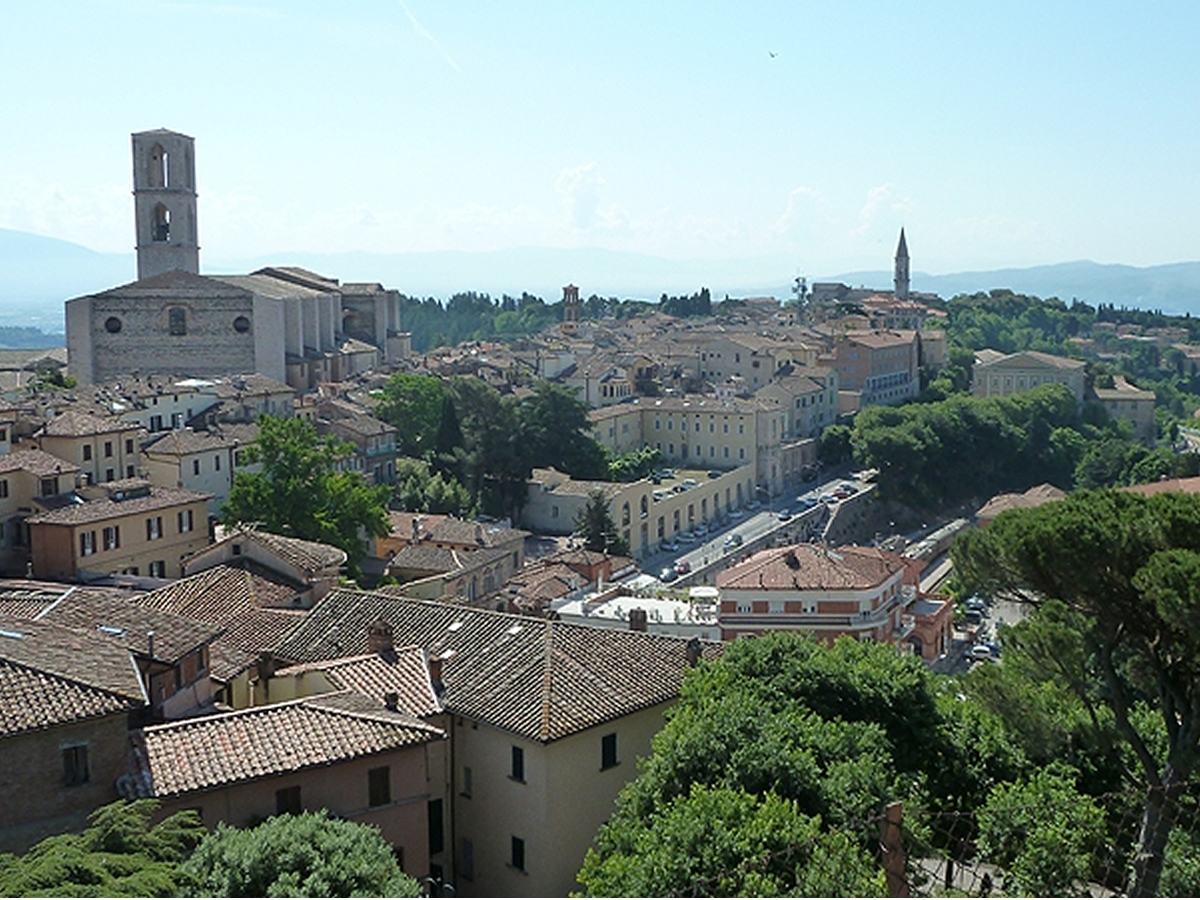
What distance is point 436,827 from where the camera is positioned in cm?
1291

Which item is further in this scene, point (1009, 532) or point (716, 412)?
point (716, 412)

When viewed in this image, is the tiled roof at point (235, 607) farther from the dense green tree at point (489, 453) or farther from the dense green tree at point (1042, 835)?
the dense green tree at point (489, 453)

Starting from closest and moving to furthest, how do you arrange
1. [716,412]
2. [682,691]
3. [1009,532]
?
[1009,532] → [682,691] → [716,412]

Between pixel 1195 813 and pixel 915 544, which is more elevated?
pixel 1195 813

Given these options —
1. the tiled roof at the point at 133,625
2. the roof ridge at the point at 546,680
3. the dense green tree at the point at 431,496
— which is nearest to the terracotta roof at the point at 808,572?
the roof ridge at the point at 546,680

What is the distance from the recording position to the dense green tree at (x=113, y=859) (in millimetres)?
8292

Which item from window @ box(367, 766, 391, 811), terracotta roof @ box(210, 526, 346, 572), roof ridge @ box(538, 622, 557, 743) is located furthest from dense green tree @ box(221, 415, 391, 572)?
window @ box(367, 766, 391, 811)

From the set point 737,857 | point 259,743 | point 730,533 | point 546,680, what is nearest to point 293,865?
point 259,743

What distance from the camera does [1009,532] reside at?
12.1 m

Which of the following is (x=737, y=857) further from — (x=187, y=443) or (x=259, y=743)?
(x=187, y=443)

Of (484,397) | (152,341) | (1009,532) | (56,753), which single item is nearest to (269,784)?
(56,753)

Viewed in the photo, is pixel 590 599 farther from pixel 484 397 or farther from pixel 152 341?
pixel 152 341

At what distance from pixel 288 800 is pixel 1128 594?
7.27 metres

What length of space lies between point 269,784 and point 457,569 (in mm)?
17270
